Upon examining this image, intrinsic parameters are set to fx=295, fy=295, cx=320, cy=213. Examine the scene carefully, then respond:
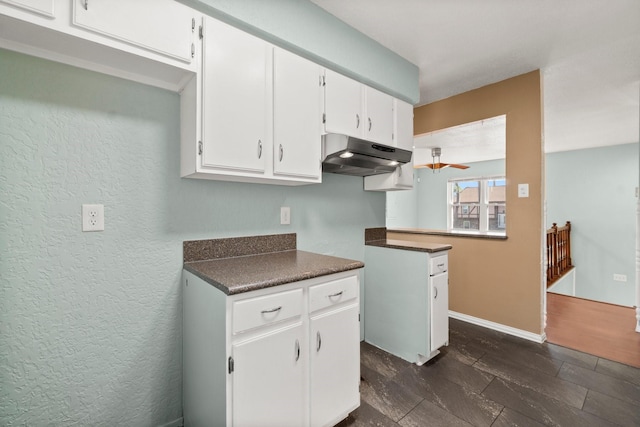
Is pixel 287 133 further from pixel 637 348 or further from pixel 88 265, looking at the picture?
pixel 637 348

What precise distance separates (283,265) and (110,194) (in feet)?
2.98

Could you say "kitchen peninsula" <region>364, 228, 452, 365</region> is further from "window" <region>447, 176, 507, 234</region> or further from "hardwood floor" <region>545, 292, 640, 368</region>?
"window" <region>447, 176, 507, 234</region>

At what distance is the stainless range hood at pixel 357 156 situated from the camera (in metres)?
1.80

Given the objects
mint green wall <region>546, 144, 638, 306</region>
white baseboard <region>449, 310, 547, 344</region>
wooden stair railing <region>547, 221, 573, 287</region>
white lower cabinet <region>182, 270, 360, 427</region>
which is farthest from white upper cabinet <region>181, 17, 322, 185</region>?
mint green wall <region>546, 144, 638, 306</region>

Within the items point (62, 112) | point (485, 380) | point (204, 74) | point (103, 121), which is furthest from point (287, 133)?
point (485, 380)

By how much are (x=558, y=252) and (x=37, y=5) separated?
6.71 metres

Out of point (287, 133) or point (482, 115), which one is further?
point (482, 115)

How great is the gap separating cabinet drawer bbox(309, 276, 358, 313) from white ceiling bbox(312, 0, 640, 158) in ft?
5.73

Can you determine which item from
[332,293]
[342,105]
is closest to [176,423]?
[332,293]

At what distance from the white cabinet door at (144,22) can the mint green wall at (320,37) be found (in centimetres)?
14

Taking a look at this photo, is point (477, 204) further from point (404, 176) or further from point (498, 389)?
point (498, 389)

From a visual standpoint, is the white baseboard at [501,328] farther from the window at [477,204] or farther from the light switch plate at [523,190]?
the window at [477,204]

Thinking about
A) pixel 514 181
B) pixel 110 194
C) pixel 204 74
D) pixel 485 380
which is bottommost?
pixel 485 380

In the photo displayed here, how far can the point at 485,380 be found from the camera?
6.72 feet
